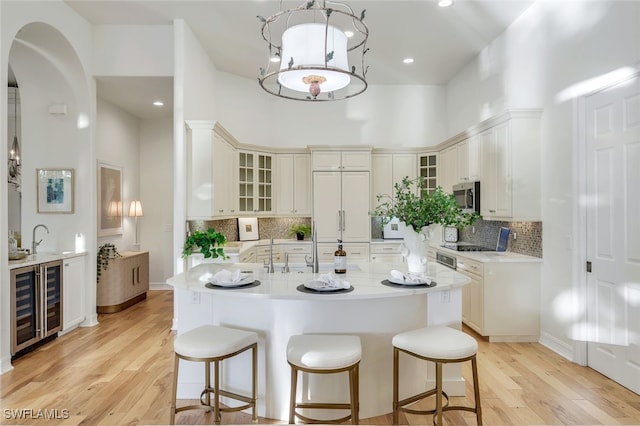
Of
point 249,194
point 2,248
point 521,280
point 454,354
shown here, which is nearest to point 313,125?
point 249,194

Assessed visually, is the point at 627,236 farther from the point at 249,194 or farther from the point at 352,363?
the point at 249,194

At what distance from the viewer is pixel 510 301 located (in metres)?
3.92

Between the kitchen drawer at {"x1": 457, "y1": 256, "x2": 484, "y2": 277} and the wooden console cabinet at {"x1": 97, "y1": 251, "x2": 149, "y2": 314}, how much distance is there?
452 cm

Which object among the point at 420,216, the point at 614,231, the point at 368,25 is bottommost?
the point at 614,231

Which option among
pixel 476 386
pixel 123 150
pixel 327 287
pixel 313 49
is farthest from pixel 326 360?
pixel 123 150

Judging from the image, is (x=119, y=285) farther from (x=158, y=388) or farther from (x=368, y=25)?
(x=368, y=25)

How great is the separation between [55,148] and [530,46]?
5.60 metres

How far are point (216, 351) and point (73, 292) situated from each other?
3.03 meters

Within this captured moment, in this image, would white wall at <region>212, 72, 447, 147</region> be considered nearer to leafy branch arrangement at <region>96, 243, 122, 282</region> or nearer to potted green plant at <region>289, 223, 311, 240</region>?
potted green plant at <region>289, 223, 311, 240</region>

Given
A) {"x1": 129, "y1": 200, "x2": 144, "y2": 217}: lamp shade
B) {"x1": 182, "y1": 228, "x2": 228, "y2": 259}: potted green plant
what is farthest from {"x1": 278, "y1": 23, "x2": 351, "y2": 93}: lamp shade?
{"x1": 129, "y1": 200, "x2": 144, "y2": 217}: lamp shade

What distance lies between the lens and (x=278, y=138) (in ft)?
21.2

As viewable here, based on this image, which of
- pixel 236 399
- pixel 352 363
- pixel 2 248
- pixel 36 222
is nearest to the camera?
pixel 352 363

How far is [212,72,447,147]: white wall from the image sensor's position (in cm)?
648

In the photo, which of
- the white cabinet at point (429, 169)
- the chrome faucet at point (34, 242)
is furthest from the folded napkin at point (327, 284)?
the white cabinet at point (429, 169)
